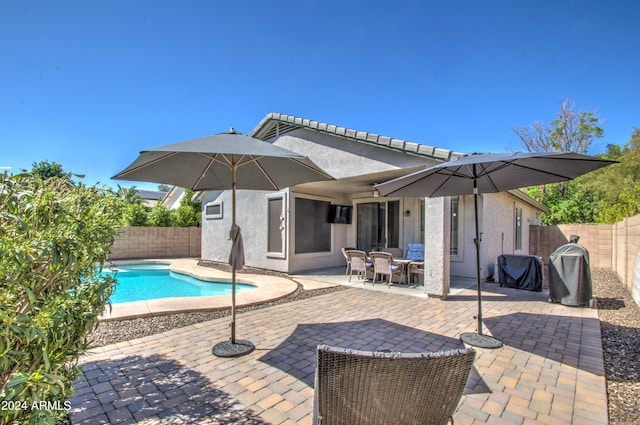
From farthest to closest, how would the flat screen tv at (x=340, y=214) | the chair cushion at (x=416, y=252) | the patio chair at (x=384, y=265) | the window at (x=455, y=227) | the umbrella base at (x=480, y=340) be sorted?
1. the flat screen tv at (x=340, y=214)
2. the window at (x=455, y=227)
3. the chair cushion at (x=416, y=252)
4. the patio chair at (x=384, y=265)
5. the umbrella base at (x=480, y=340)

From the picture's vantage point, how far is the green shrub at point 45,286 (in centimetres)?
149

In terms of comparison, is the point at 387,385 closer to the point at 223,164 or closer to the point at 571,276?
the point at 223,164

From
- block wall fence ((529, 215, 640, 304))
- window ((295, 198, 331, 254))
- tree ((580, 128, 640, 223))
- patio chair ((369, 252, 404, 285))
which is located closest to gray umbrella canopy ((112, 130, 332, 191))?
patio chair ((369, 252, 404, 285))

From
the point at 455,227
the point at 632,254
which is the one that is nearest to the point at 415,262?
the point at 455,227

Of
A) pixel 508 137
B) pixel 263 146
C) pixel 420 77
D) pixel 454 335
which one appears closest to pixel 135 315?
pixel 263 146

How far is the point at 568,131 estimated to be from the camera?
24.7m

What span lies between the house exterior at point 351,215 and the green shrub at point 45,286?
647 cm

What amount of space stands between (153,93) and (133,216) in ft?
33.3

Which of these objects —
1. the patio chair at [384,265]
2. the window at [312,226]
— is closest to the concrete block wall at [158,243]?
the window at [312,226]

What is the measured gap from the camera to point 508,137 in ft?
89.2

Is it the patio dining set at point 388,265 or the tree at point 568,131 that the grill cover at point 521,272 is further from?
the tree at point 568,131

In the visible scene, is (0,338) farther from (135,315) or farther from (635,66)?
(635,66)

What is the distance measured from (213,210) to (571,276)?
13.1m

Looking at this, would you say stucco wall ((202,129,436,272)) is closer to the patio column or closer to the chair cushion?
the patio column
